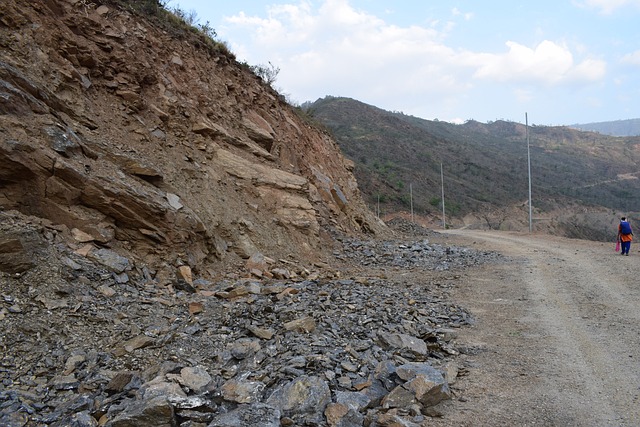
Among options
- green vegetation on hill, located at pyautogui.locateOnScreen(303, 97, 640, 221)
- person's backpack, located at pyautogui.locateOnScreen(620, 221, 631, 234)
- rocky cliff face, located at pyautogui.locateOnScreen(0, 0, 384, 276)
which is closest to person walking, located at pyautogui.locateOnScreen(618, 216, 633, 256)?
person's backpack, located at pyautogui.locateOnScreen(620, 221, 631, 234)

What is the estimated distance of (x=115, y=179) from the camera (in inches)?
297

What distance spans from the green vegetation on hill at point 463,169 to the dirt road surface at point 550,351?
3283cm

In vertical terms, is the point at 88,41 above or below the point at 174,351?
above

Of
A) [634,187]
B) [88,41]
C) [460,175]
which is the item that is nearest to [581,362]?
[88,41]

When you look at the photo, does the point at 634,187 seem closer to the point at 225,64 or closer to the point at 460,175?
the point at 460,175

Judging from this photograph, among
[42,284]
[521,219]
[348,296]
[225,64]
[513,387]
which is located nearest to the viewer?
[513,387]

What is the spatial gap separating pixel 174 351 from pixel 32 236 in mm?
2621

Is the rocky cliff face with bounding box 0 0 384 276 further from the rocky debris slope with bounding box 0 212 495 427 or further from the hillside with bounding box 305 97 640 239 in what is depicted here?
the hillside with bounding box 305 97 640 239

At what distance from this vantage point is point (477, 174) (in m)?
58.2

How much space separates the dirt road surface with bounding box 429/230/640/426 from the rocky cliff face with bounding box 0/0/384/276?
16.2 ft

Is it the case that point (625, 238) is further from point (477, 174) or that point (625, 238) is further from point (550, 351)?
point (477, 174)

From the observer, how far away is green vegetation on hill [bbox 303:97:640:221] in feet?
155

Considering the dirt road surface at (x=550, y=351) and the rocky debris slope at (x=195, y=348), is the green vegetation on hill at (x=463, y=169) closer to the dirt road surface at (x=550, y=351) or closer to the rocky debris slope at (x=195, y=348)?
the dirt road surface at (x=550, y=351)

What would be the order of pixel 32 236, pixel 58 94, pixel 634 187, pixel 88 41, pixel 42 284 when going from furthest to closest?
pixel 634 187 < pixel 88 41 < pixel 58 94 < pixel 32 236 < pixel 42 284
